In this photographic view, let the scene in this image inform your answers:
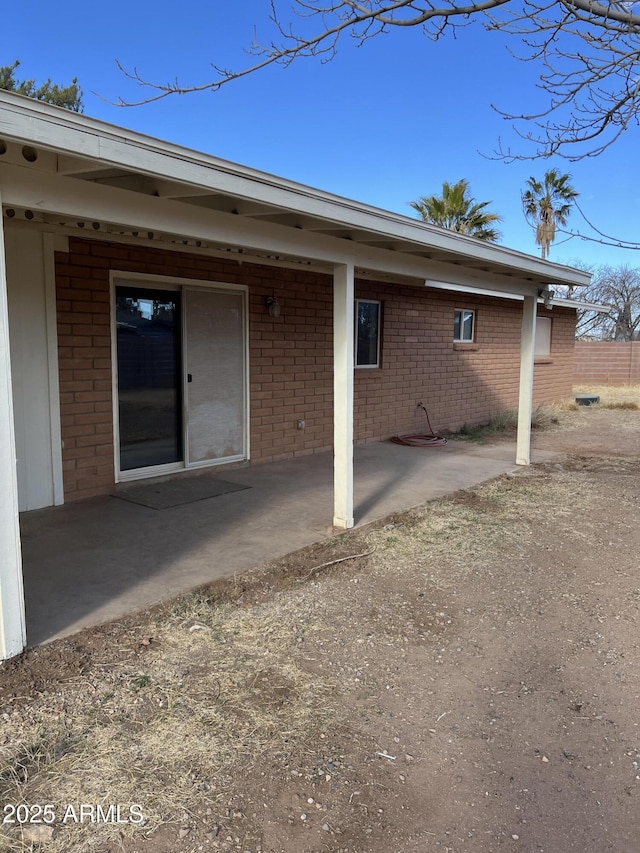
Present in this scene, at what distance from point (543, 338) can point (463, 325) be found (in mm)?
4521

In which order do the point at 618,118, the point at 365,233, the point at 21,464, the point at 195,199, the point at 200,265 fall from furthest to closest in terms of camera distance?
1. the point at 200,265
2. the point at 21,464
3. the point at 365,233
4. the point at 618,118
5. the point at 195,199

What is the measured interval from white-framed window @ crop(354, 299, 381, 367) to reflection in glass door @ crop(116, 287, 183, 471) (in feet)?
11.3

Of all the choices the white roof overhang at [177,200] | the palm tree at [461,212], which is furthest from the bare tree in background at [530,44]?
the palm tree at [461,212]

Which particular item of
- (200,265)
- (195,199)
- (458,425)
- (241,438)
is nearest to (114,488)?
(241,438)

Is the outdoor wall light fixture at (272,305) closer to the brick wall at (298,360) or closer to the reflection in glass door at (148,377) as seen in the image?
the brick wall at (298,360)

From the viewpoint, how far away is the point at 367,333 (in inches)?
381

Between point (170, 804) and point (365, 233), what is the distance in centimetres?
406

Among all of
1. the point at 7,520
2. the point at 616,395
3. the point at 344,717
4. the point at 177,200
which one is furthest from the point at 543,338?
→ the point at 7,520

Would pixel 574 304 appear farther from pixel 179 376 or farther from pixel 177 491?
pixel 177 491

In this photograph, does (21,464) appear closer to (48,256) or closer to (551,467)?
(48,256)

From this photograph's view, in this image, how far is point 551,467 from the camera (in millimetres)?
8305

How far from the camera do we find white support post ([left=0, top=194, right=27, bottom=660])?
2.89m

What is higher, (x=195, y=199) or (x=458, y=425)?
(x=195, y=199)

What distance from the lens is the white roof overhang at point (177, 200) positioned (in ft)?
9.11
